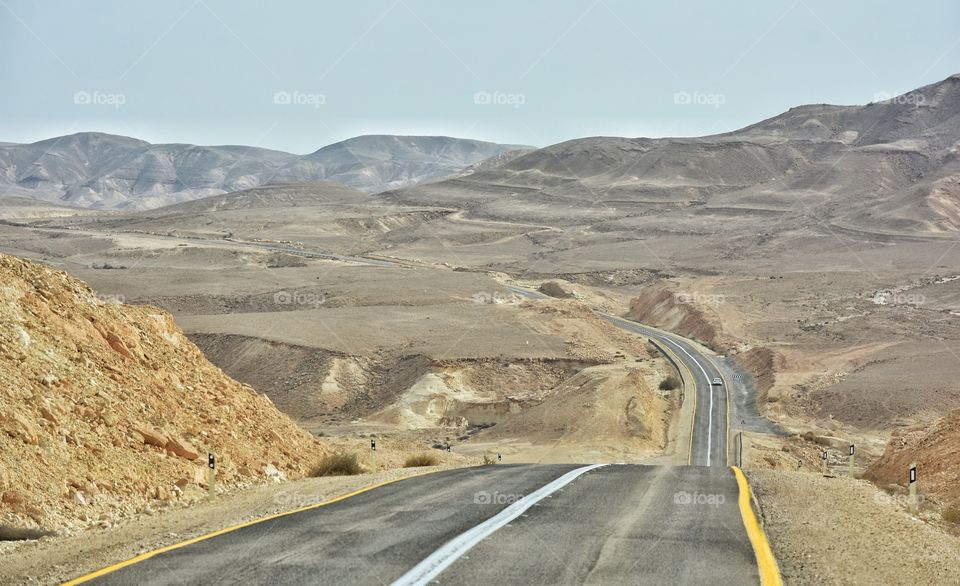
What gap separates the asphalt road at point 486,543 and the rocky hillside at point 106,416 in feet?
11.7

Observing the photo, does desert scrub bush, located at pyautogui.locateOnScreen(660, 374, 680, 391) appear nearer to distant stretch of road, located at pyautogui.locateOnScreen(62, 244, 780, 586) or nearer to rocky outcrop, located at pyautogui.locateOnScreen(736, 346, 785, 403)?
rocky outcrop, located at pyautogui.locateOnScreen(736, 346, 785, 403)

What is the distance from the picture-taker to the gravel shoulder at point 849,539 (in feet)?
26.5

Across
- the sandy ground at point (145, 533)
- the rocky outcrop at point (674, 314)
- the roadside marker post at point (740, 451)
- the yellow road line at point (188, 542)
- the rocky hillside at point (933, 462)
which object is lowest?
the roadside marker post at point (740, 451)

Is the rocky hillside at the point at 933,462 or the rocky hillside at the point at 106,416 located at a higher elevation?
the rocky hillside at the point at 106,416

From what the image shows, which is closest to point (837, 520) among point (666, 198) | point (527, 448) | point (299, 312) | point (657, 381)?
point (527, 448)

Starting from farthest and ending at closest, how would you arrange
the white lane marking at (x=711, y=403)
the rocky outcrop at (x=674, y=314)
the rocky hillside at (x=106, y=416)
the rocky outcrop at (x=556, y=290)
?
the rocky outcrop at (x=556, y=290) → the rocky outcrop at (x=674, y=314) → the white lane marking at (x=711, y=403) → the rocky hillside at (x=106, y=416)

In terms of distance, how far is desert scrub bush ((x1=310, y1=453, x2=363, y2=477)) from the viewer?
60.6ft

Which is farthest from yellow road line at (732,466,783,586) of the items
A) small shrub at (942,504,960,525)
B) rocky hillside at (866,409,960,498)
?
rocky hillside at (866,409,960,498)

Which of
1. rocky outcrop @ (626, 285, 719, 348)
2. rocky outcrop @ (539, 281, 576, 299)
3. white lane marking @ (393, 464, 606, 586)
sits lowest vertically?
white lane marking @ (393, 464, 606, 586)

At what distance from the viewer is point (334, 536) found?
9453mm

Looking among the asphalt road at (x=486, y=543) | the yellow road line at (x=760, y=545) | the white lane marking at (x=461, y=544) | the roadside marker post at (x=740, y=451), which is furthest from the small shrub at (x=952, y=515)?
the roadside marker post at (x=740, y=451)

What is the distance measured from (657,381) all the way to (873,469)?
33.6 meters

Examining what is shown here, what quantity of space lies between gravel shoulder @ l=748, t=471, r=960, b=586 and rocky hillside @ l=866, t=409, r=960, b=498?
13.8ft

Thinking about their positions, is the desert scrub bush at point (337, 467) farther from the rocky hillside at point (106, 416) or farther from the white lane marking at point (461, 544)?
the white lane marking at point (461, 544)
